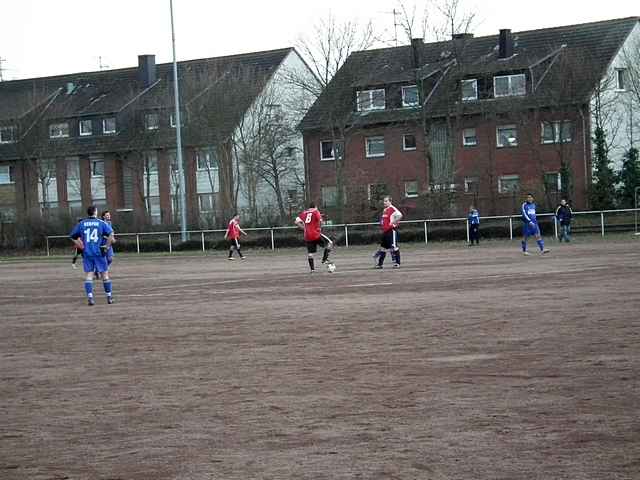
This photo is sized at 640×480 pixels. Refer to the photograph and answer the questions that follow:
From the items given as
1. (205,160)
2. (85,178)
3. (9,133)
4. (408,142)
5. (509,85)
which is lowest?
(85,178)

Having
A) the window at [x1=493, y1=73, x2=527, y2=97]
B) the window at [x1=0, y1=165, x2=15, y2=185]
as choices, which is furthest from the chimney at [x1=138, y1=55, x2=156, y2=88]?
the window at [x1=493, y1=73, x2=527, y2=97]

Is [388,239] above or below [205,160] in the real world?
below

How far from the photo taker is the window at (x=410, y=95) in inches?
2623

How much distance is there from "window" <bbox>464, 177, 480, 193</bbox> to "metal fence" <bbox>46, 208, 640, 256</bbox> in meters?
5.97

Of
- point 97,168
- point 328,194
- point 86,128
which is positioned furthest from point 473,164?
point 86,128

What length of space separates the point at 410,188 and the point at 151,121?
1803cm

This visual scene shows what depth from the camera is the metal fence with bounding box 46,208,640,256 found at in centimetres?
4856

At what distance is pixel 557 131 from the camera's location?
6166 centimetres

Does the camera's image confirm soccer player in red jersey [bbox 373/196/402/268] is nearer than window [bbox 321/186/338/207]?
Yes

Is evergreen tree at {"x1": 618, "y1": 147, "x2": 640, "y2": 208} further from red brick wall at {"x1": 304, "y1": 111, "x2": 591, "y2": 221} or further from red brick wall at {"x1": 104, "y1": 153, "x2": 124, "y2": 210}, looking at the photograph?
red brick wall at {"x1": 104, "y1": 153, "x2": 124, "y2": 210}

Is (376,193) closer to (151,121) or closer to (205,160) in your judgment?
(205,160)

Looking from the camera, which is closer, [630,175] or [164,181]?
[630,175]

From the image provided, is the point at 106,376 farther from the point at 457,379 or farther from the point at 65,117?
the point at 65,117

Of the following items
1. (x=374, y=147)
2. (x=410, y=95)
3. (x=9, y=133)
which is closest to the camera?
(x=410, y=95)
